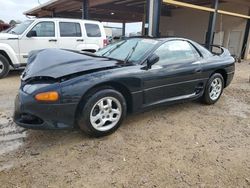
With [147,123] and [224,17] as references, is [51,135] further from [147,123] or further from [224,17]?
[224,17]

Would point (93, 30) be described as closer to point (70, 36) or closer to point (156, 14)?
point (70, 36)

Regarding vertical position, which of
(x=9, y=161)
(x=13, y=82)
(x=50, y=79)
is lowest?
(x=13, y=82)

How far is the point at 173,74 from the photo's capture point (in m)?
3.89

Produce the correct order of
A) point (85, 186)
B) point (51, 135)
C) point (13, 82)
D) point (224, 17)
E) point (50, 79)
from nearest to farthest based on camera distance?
1. point (85, 186)
2. point (50, 79)
3. point (51, 135)
4. point (13, 82)
5. point (224, 17)

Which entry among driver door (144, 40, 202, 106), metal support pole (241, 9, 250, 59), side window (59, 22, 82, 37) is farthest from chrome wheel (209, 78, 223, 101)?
metal support pole (241, 9, 250, 59)

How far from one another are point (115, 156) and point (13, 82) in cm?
501

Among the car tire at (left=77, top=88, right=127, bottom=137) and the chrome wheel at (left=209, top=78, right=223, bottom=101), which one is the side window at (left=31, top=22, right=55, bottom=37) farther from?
the chrome wheel at (left=209, top=78, right=223, bottom=101)

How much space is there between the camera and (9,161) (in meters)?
2.68

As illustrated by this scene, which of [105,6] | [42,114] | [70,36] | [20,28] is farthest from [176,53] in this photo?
[105,6]

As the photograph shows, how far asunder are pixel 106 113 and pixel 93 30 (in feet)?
19.2

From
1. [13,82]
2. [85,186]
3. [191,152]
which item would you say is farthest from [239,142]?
[13,82]

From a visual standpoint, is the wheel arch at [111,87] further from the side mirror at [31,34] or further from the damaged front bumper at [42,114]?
the side mirror at [31,34]

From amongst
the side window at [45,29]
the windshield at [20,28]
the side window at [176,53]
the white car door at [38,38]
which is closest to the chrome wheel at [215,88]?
the side window at [176,53]

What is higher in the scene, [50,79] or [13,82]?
[50,79]
